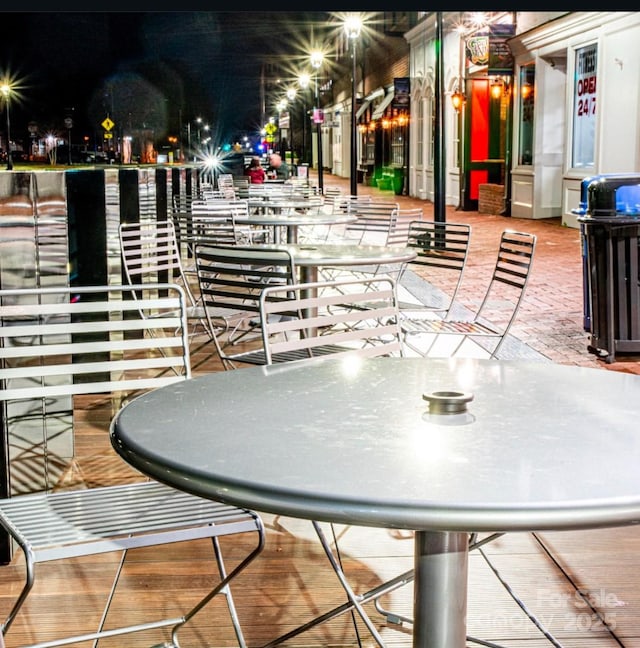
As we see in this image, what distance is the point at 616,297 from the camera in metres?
6.55

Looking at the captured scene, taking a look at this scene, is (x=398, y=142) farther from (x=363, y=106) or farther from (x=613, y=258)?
(x=613, y=258)

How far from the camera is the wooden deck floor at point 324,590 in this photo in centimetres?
278

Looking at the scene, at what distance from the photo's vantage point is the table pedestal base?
1922 millimetres

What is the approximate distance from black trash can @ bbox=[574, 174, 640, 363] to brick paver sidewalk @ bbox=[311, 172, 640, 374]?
0.21 metres

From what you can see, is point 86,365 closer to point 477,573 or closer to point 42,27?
point 477,573

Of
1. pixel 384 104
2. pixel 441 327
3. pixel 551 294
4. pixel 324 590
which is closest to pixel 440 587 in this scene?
pixel 324 590

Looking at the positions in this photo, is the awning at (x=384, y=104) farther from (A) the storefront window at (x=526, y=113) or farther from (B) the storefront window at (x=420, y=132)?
(A) the storefront window at (x=526, y=113)

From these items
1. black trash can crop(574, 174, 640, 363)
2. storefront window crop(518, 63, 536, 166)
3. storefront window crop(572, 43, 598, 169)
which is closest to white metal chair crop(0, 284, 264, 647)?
black trash can crop(574, 174, 640, 363)

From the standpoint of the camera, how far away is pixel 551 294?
977 centimetres

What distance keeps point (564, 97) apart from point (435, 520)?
64.6 ft

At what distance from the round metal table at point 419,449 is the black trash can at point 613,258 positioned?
4294 millimetres

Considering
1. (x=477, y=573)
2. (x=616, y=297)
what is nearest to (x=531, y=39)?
(x=616, y=297)

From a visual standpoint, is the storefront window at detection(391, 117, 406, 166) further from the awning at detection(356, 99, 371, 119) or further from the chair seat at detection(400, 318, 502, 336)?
the chair seat at detection(400, 318, 502, 336)

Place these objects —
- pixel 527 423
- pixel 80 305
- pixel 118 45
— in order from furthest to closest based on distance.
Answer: pixel 118 45
pixel 80 305
pixel 527 423
